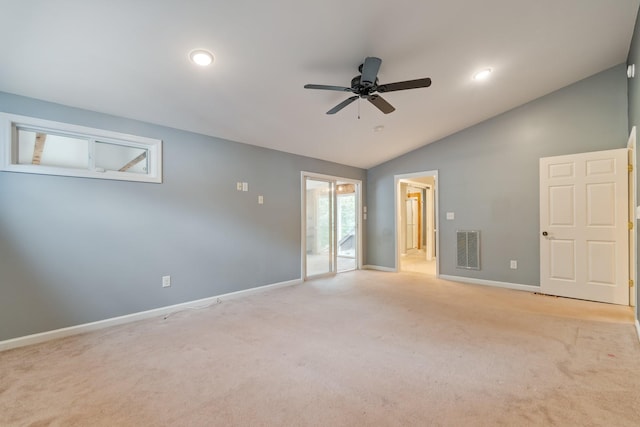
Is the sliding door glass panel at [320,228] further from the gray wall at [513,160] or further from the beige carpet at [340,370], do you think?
the beige carpet at [340,370]

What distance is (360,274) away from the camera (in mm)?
5590

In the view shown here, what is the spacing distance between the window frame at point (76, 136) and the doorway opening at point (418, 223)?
525cm

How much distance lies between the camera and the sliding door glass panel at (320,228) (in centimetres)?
562

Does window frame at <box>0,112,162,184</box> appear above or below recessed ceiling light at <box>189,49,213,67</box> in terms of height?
below

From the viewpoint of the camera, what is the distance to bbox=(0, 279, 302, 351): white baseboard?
8.34 ft

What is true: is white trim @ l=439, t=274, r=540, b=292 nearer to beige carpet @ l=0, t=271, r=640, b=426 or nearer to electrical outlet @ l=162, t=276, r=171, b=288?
beige carpet @ l=0, t=271, r=640, b=426

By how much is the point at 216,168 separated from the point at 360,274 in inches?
136

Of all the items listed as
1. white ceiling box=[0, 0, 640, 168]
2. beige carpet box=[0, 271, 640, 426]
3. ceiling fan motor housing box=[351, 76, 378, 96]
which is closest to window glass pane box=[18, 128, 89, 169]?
white ceiling box=[0, 0, 640, 168]

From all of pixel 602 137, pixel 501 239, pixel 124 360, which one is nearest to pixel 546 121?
pixel 602 137

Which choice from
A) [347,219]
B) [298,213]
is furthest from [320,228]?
[298,213]

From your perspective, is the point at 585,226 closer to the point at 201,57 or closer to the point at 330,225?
the point at 330,225

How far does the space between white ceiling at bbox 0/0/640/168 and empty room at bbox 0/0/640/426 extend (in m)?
0.02

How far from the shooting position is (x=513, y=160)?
4.40 metres

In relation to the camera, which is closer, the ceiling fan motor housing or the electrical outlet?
the ceiling fan motor housing
